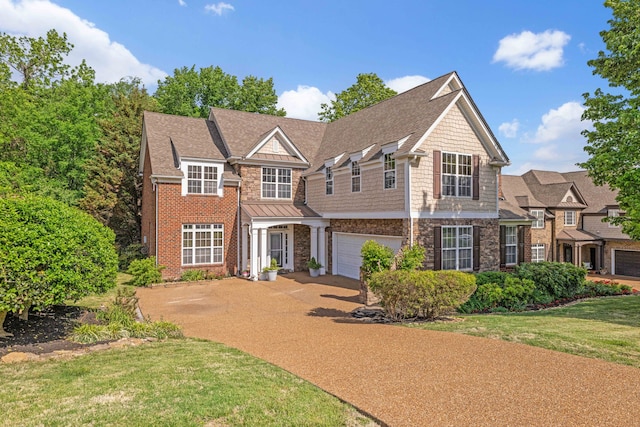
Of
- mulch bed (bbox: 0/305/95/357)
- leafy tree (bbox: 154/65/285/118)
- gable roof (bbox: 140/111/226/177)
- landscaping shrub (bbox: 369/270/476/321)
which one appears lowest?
mulch bed (bbox: 0/305/95/357)

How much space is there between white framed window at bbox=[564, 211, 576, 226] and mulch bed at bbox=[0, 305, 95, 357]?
3322 cm

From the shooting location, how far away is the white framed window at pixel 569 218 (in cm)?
2981

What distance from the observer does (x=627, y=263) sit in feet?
91.6

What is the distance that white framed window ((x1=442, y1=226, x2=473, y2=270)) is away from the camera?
1509 centimetres

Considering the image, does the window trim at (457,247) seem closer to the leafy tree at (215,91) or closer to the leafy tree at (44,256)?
the leafy tree at (44,256)

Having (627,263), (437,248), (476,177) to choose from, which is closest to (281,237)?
(437,248)

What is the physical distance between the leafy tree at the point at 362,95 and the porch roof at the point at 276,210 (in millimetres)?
20237

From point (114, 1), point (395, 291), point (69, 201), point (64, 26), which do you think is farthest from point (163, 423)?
point (64, 26)

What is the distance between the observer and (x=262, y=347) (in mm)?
7898

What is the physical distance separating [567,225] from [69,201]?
125ft

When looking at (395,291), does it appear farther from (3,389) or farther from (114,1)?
(114,1)

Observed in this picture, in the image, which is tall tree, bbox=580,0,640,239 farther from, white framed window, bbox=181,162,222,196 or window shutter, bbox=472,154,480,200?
white framed window, bbox=181,162,222,196

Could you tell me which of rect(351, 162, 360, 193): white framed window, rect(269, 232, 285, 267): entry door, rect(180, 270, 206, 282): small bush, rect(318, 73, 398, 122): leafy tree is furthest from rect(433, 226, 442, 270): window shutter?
rect(318, 73, 398, 122): leafy tree

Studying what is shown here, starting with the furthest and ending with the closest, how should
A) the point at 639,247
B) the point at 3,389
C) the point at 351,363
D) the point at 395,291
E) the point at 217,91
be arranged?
the point at 217,91
the point at 639,247
the point at 395,291
the point at 351,363
the point at 3,389
